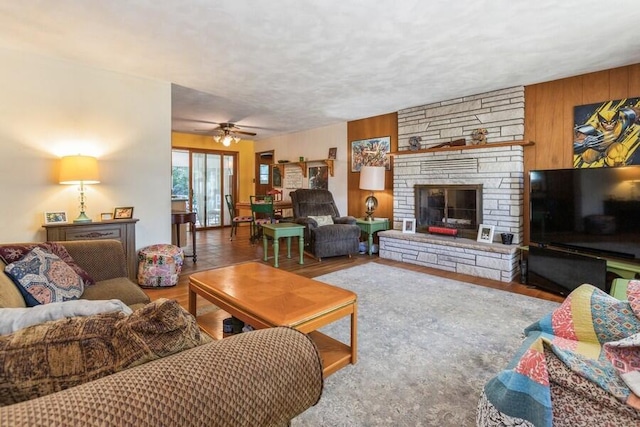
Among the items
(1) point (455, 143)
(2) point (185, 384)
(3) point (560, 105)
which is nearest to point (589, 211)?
(3) point (560, 105)

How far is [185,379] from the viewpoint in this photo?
26.7 inches

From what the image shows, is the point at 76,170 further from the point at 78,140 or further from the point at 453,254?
the point at 453,254

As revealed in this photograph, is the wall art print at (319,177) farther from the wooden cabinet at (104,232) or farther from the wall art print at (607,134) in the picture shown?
the wall art print at (607,134)

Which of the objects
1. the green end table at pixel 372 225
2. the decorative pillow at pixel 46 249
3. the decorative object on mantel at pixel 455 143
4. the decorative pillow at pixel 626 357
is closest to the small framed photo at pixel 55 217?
the decorative pillow at pixel 46 249

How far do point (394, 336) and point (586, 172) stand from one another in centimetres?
257

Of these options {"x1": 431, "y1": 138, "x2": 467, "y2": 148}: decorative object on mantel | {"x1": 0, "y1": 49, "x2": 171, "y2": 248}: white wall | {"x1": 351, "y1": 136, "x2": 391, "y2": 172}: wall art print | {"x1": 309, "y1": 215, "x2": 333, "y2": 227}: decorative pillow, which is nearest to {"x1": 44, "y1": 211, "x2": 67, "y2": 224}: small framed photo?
{"x1": 0, "y1": 49, "x2": 171, "y2": 248}: white wall

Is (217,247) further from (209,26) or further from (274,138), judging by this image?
(209,26)

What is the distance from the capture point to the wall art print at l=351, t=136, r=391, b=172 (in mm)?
5602

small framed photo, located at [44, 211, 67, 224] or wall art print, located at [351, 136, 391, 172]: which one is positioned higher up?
wall art print, located at [351, 136, 391, 172]

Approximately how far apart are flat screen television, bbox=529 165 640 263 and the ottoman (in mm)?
4096

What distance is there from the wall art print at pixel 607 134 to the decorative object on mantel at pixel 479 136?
94cm

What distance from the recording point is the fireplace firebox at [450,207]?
4.44 m

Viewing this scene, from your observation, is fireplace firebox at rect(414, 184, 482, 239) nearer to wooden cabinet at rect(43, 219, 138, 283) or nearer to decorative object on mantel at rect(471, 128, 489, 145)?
decorative object on mantel at rect(471, 128, 489, 145)

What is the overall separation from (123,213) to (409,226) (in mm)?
3912
